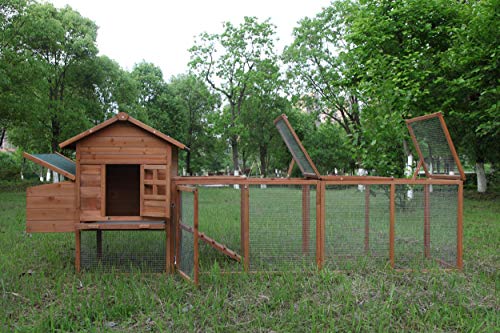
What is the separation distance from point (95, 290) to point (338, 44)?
88.4ft

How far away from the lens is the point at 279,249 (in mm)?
6211

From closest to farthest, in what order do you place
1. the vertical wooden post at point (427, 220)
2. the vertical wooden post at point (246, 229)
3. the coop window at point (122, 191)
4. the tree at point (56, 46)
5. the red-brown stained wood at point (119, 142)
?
the vertical wooden post at point (246, 229) < the red-brown stained wood at point (119, 142) < the vertical wooden post at point (427, 220) < the coop window at point (122, 191) < the tree at point (56, 46)

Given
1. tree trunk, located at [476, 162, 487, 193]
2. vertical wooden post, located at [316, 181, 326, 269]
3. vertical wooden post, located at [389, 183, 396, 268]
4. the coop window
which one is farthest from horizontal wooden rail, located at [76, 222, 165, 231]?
tree trunk, located at [476, 162, 487, 193]

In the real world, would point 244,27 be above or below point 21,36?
above

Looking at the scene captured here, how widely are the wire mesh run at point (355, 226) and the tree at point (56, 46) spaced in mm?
20042

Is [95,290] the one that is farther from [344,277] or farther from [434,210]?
[434,210]

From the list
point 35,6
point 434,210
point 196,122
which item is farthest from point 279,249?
point 196,122

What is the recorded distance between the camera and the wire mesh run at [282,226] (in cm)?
602

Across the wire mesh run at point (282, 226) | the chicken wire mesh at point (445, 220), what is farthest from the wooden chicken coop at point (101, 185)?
the chicken wire mesh at point (445, 220)

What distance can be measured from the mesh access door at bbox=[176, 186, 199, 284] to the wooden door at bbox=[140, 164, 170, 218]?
215mm

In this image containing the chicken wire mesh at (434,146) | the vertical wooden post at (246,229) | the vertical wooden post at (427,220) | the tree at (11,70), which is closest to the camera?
the vertical wooden post at (246,229)

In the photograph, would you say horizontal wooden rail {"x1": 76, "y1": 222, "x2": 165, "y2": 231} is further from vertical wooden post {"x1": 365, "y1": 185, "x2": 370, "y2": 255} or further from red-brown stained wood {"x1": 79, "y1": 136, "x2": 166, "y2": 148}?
vertical wooden post {"x1": 365, "y1": 185, "x2": 370, "y2": 255}

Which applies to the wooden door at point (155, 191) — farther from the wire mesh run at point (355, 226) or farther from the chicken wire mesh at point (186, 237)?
the wire mesh run at point (355, 226)

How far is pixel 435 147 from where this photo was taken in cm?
679
